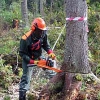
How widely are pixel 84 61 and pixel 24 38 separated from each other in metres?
1.45

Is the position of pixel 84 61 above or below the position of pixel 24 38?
below

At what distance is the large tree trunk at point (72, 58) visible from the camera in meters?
6.26

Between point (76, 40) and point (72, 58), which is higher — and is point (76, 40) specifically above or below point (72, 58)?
above

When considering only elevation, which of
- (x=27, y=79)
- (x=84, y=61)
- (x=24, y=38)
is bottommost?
(x=27, y=79)

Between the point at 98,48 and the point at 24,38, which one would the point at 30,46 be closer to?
the point at 24,38

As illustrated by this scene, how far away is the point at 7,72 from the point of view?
9.34 m

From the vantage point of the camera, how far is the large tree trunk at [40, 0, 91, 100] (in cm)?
626

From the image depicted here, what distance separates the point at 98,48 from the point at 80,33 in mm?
6270

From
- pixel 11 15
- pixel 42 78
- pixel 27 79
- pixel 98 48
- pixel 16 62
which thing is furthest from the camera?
pixel 11 15

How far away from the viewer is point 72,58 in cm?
641

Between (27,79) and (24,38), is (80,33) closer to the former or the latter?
(24,38)

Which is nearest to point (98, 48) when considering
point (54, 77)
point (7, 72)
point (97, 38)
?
point (97, 38)

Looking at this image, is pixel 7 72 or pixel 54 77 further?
pixel 7 72

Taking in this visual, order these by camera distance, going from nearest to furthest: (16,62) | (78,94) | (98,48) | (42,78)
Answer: (78,94)
(42,78)
(16,62)
(98,48)
